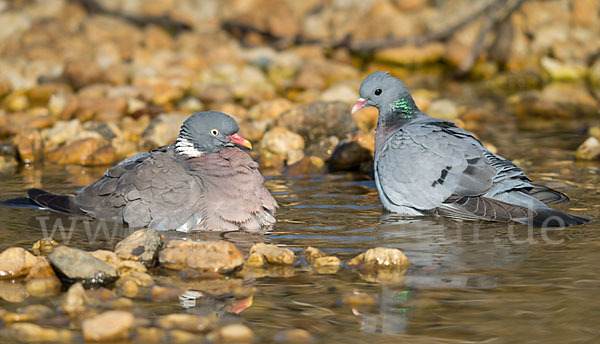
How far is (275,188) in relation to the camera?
8258 millimetres

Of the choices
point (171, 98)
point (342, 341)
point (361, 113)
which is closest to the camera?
point (342, 341)

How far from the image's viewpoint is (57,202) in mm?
7117

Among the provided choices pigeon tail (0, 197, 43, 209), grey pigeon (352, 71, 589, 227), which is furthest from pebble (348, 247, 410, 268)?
pigeon tail (0, 197, 43, 209)

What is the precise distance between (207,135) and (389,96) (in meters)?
1.90

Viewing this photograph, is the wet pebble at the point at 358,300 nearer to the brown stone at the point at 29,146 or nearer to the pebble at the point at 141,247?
the pebble at the point at 141,247

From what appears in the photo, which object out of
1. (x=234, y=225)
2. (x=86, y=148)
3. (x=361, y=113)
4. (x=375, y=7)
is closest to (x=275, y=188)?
(x=234, y=225)

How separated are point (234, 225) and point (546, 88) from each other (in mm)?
8742

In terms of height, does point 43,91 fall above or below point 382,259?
above

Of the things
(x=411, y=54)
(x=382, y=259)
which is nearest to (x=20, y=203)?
(x=382, y=259)

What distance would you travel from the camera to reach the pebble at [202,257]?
215 inches

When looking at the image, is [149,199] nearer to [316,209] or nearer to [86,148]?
[316,209]

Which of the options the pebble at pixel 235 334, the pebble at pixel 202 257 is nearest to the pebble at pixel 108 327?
the pebble at pixel 235 334

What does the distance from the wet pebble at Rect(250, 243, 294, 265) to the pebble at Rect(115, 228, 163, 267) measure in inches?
27.5

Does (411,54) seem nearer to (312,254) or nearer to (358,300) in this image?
(312,254)
